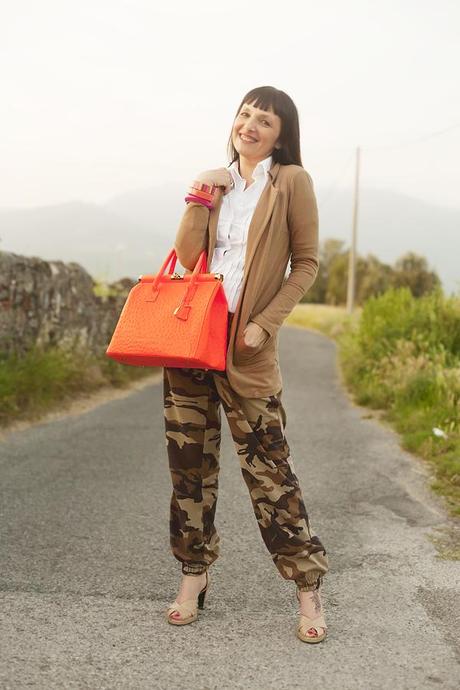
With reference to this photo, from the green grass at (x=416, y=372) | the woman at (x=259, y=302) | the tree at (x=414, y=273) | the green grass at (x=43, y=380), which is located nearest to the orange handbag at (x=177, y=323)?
the woman at (x=259, y=302)

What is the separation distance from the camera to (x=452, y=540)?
14.6 feet

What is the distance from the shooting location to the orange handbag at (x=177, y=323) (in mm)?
2771

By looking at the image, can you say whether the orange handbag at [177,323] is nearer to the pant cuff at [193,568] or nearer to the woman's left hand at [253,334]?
the woman's left hand at [253,334]

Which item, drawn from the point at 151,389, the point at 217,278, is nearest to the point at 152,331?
the point at 217,278

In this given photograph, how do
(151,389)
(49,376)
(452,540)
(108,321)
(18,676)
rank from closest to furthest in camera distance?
(18,676)
(452,540)
(49,376)
(151,389)
(108,321)

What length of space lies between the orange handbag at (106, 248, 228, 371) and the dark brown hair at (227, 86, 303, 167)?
524 mm

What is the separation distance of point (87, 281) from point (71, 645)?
8.89 m

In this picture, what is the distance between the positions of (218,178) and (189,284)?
436 millimetres

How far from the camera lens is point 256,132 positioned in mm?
3012

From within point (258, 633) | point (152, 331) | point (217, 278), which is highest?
point (217, 278)

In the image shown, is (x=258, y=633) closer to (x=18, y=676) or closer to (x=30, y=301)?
(x=18, y=676)

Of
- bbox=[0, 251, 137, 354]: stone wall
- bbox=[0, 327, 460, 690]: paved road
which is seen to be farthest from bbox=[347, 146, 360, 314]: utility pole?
bbox=[0, 327, 460, 690]: paved road

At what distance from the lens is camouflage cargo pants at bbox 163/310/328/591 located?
299cm

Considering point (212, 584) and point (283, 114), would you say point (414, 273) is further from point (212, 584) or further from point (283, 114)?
point (283, 114)
